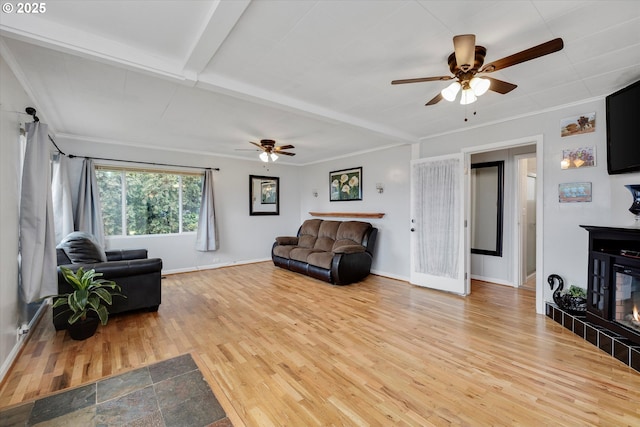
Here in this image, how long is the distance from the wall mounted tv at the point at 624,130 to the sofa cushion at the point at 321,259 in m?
3.48

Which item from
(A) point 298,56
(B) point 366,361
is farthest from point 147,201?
(B) point 366,361

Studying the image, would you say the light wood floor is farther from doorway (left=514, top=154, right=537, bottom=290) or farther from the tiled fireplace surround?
doorway (left=514, top=154, right=537, bottom=290)

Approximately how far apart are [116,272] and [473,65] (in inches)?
152

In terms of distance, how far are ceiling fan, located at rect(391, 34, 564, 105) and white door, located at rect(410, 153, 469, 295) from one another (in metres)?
2.02

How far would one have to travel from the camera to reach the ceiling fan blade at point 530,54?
1603 mm

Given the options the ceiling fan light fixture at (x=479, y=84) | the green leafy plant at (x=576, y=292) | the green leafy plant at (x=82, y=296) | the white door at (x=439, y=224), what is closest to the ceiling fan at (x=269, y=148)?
the white door at (x=439, y=224)

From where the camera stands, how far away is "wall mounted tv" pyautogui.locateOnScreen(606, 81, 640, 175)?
242cm

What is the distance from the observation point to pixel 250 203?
6.40 m

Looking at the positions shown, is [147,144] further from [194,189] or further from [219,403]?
[219,403]

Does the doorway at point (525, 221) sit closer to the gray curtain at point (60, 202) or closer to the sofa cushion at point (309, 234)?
the sofa cushion at point (309, 234)

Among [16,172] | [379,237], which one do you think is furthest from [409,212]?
[16,172]

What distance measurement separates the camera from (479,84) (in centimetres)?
198

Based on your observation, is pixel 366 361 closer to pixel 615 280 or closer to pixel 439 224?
pixel 615 280

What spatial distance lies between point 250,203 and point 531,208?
5.60 meters
